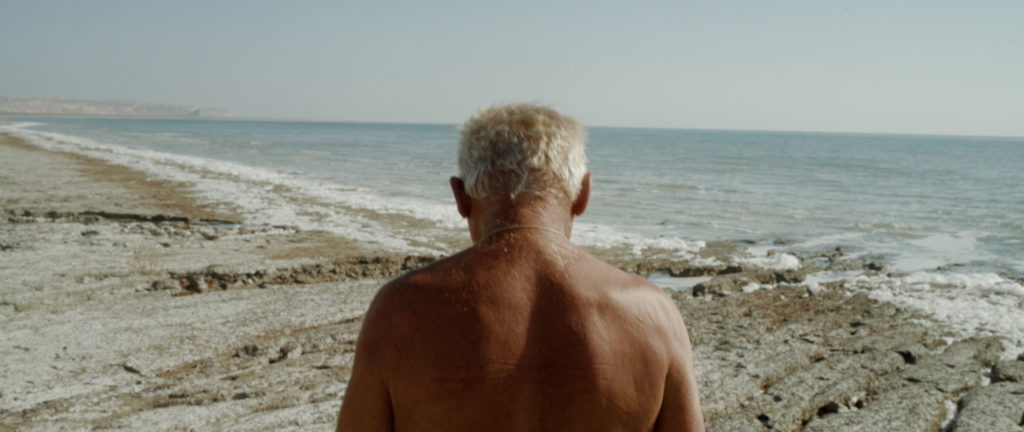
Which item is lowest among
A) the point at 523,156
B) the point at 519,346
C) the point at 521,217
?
the point at 519,346

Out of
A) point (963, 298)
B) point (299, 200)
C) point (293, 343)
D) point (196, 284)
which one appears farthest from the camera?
point (299, 200)

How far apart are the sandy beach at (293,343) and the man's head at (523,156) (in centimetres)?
307

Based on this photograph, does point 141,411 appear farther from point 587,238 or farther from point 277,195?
point 277,195

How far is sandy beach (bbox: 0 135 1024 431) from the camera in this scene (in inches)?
175

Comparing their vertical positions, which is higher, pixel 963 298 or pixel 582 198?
pixel 582 198

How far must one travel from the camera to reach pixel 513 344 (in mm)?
1434

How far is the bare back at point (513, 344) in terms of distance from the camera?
1.43 metres

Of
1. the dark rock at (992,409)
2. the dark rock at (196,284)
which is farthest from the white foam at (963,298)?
the dark rock at (196,284)

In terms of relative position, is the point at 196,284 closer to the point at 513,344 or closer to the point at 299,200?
the point at 513,344

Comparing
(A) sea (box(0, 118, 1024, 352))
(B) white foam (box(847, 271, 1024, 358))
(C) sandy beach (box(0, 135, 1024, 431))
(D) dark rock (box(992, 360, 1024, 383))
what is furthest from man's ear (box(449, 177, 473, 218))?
(A) sea (box(0, 118, 1024, 352))

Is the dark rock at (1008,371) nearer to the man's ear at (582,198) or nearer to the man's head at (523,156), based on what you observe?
the man's ear at (582,198)

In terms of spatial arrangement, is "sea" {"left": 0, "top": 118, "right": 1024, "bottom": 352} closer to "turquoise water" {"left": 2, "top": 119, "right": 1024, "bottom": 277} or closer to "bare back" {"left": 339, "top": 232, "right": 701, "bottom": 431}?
"turquoise water" {"left": 2, "top": 119, "right": 1024, "bottom": 277}

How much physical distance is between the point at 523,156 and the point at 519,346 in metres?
0.46

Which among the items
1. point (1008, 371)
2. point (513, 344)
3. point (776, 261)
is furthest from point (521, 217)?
point (776, 261)
